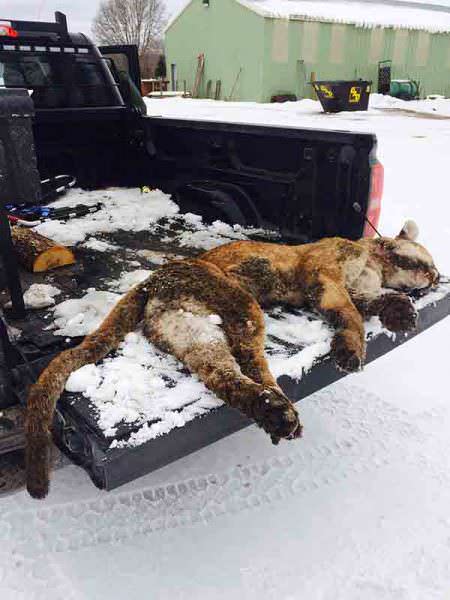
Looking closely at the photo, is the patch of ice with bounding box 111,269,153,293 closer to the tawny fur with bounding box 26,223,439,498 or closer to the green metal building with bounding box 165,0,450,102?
the tawny fur with bounding box 26,223,439,498

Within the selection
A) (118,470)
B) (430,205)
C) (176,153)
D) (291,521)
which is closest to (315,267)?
(291,521)

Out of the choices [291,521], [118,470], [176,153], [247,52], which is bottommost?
[291,521]

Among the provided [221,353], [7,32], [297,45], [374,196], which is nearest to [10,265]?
[221,353]

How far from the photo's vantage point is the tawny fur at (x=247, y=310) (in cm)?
204

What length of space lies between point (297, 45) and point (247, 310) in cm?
2847

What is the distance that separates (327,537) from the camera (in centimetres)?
258

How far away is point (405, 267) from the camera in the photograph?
3.37 metres

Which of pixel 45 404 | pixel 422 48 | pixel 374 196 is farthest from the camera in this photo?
pixel 422 48

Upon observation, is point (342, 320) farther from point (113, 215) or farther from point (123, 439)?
point (113, 215)

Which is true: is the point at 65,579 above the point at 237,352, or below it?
below

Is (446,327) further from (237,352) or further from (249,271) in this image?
(237,352)

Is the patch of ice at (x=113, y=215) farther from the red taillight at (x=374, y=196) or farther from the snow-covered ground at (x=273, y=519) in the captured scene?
the red taillight at (x=374, y=196)

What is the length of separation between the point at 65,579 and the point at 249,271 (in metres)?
1.74

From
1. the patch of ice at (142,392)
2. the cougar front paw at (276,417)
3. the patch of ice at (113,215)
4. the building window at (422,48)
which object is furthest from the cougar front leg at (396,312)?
the building window at (422,48)
